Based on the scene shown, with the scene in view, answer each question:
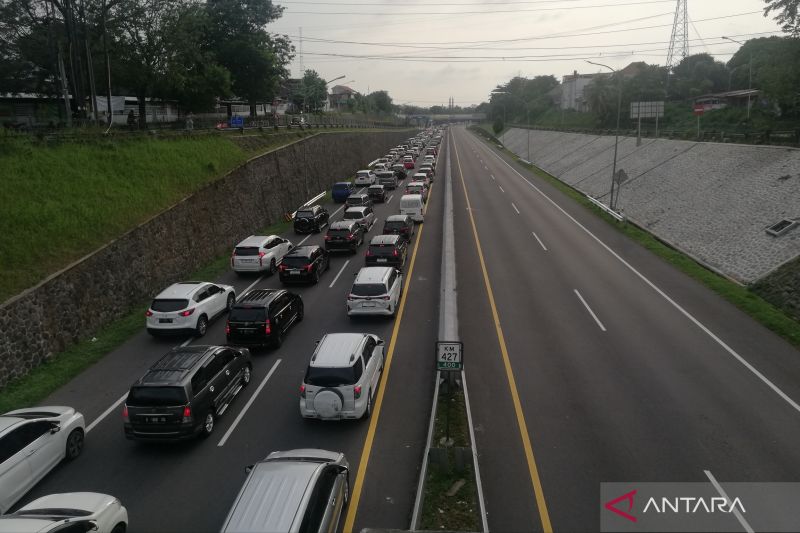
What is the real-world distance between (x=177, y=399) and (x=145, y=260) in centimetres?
1255

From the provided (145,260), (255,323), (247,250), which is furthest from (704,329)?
(145,260)

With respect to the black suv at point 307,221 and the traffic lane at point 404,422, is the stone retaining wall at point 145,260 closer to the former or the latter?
the black suv at point 307,221

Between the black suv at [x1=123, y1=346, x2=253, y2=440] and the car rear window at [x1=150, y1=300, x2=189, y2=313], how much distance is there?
4964 mm

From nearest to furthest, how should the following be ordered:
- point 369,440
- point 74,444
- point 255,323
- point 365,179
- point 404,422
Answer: point 74,444 < point 369,440 < point 404,422 < point 255,323 < point 365,179

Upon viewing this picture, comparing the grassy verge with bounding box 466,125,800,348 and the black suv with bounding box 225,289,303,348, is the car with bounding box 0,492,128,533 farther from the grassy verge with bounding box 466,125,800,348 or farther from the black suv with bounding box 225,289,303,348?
the grassy verge with bounding box 466,125,800,348

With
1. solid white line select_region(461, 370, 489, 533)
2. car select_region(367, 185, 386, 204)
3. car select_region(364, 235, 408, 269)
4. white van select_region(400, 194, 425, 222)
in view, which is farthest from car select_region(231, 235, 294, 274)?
car select_region(367, 185, 386, 204)

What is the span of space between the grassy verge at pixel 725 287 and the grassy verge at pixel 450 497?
1226 centimetres

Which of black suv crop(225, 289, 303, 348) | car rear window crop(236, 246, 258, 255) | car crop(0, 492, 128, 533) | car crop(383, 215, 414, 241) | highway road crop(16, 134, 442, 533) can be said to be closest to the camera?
car crop(0, 492, 128, 533)

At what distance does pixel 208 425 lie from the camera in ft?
41.5

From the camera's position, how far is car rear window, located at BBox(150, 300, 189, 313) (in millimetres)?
18031

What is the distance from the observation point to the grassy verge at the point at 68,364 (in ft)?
47.7

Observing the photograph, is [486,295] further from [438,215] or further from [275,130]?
[275,130]

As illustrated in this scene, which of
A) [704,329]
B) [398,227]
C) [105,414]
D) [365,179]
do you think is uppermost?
[365,179]

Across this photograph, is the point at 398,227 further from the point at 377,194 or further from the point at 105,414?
the point at 105,414
